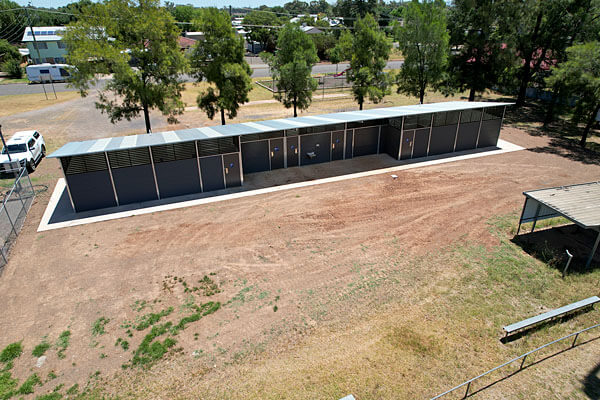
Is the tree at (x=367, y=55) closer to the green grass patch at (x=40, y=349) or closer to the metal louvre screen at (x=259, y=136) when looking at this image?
the metal louvre screen at (x=259, y=136)

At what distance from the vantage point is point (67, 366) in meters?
9.80

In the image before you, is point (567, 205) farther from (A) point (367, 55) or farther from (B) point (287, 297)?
(A) point (367, 55)

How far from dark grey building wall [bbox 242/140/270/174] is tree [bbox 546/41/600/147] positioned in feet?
71.1

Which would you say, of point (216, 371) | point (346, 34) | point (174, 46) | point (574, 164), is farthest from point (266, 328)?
point (346, 34)

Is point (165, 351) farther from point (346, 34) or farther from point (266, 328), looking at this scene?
point (346, 34)

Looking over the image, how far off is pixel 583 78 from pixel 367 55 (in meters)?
15.0

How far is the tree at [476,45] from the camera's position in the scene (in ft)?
109

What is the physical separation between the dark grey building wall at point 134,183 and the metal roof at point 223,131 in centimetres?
131

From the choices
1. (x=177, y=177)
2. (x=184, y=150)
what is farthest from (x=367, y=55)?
(x=177, y=177)

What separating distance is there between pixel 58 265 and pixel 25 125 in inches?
1009

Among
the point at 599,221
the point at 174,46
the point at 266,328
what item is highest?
the point at 174,46

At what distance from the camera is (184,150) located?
62.3ft

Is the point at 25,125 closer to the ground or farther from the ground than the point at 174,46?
closer to the ground

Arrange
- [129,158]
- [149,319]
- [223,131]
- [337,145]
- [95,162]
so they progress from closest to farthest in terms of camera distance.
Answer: [149,319]
[95,162]
[129,158]
[223,131]
[337,145]
